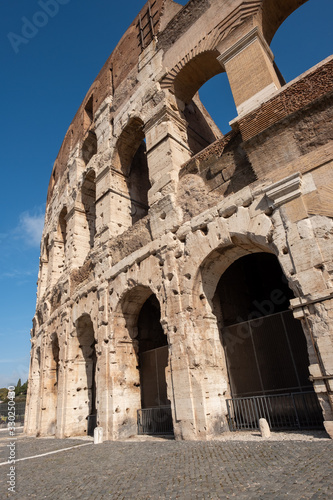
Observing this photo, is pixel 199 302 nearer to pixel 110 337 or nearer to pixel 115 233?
pixel 110 337

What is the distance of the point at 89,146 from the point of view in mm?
12750

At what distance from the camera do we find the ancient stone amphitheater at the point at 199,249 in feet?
16.3

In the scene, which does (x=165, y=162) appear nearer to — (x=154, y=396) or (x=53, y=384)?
(x=154, y=396)

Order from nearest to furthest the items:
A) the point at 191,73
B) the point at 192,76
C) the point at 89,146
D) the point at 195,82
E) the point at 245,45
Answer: the point at 245,45 → the point at 191,73 → the point at 192,76 → the point at 195,82 → the point at 89,146

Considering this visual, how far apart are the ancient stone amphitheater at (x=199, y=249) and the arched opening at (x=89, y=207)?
0.14 metres

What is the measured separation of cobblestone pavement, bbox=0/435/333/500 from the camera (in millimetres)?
2617

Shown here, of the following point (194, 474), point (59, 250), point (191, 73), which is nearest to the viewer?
point (194, 474)

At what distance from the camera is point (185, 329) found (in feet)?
19.4

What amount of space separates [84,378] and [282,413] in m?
6.04

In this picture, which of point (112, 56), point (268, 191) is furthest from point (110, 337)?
point (112, 56)

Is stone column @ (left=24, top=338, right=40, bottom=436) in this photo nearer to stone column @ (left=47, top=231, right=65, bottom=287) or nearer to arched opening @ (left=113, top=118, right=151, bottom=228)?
stone column @ (left=47, top=231, right=65, bottom=287)

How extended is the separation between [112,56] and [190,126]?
494 centimetres

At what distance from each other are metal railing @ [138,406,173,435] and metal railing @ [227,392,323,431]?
1835 millimetres

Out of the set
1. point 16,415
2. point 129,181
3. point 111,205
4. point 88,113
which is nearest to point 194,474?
point 111,205
